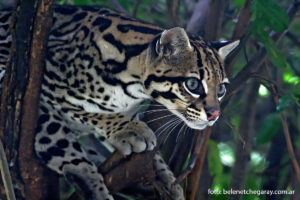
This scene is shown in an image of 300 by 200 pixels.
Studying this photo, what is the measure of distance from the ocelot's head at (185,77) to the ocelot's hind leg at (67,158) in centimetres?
53

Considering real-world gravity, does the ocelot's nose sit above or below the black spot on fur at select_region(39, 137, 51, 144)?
above

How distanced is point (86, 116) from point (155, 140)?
0.45 m

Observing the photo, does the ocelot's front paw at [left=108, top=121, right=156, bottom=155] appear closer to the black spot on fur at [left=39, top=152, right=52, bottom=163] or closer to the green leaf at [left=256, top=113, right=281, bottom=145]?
the black spot on fur at [left=39, top=152, right=52, bottom=163]

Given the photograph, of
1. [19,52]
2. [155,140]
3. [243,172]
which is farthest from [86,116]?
[243,172]

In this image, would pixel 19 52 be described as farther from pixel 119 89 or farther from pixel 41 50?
pixel 119 89

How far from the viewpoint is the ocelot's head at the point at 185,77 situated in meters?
2.08

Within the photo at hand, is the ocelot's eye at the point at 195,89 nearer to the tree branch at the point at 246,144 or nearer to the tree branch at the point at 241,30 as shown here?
the tree branch at the point at 241,30

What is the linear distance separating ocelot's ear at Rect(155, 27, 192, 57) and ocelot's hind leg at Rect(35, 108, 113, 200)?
727 mm

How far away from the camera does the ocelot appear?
212cm

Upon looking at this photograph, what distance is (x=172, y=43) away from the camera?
6.97 ft

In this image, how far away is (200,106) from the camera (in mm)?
2098

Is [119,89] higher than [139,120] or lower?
higher

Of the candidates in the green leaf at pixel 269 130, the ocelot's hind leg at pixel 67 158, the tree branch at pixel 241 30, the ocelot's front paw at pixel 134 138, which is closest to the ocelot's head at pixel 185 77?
the ocelot's front paw at pixel 134 138

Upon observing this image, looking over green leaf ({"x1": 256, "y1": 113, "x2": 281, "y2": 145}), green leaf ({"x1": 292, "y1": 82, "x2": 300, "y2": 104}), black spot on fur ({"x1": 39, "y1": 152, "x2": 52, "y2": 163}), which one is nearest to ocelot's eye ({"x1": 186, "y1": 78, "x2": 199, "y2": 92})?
green leaf ({"x1": 292, "y1": 82, "x2": 300, "y2": 104})
